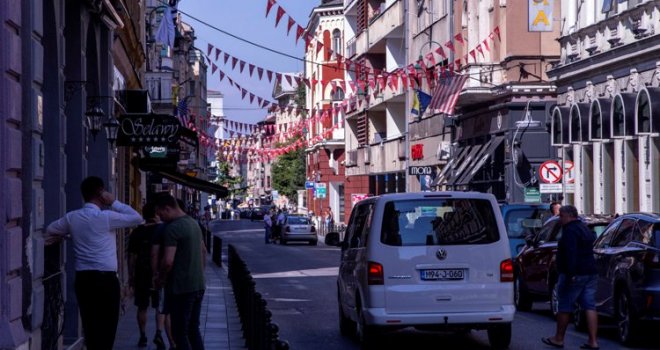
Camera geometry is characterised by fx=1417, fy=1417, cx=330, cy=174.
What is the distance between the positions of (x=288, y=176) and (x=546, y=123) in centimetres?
7793

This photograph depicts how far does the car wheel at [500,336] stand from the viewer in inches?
637

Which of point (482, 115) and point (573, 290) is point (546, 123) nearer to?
point (482, 115)

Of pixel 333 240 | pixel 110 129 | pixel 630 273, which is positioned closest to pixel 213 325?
pixel 333 240

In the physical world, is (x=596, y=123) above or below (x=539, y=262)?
above

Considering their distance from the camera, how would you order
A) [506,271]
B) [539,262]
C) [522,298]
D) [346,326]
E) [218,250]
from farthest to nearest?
[218,250] → [522,298] → [539,262] → [346,326] → [506,271]

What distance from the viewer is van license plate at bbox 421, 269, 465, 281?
51.6 feet

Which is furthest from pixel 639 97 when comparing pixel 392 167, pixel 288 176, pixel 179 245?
pixel 288 176

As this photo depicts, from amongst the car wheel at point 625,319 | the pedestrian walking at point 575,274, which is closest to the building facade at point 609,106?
the car wheel at point 625,319

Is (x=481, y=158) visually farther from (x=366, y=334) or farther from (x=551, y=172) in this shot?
(x=366, y=334)

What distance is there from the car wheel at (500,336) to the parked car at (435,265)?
29 millimetres

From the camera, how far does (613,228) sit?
1834 cm

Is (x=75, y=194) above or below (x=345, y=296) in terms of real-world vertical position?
above

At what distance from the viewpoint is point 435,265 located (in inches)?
620

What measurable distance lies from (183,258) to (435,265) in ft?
13.2
